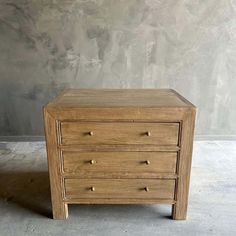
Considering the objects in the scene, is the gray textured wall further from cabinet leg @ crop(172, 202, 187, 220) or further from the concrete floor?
cabinet leg @ crop(172, 202, 187, 220)

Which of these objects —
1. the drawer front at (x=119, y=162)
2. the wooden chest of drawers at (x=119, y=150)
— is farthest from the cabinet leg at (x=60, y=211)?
the drawer front at (x=119, y=162)

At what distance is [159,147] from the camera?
1.50m

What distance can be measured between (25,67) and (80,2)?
2.87 ft

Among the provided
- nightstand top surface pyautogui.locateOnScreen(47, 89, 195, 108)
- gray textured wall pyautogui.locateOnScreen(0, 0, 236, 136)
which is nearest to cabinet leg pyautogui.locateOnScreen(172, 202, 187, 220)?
nightstand top surface pyautogui.locateOnScreen(47, 89, 195, 108)

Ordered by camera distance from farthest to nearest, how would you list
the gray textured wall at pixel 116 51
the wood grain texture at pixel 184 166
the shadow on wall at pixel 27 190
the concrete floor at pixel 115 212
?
1. the gray textured wall at pixel 116 51
2. the shadow on wall at pixel 27 190
3. the concrete floor at pixel 115 212
4. the wood grain texture at pixel 184 166

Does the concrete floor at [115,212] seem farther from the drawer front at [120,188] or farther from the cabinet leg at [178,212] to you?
the drawer front at [120,188]

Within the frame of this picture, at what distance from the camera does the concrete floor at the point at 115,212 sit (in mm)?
1546

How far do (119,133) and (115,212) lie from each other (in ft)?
1.94

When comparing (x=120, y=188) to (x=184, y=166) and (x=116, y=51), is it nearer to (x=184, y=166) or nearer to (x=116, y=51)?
(x=184, y=166)

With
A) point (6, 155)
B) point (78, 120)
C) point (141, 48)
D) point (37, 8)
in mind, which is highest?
point (37, 8)

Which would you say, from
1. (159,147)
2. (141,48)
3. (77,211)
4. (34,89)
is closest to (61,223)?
(77,211)

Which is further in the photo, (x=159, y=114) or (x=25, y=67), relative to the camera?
(x=25, y=67)

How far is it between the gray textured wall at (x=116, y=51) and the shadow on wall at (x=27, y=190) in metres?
0.82

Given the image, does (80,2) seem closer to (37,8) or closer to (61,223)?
(37,8)
